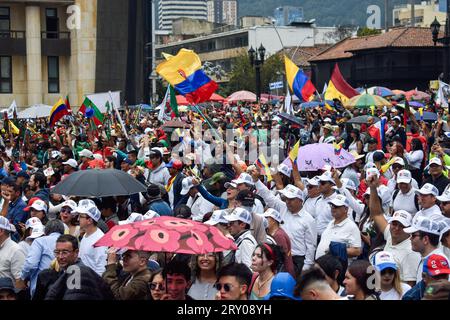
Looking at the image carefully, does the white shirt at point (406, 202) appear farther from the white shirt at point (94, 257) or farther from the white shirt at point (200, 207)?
the white shirt at point (94, 257)

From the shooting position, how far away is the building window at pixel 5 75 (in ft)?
172

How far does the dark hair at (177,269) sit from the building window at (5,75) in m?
47.8

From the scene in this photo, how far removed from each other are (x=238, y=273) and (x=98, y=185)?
164 inches

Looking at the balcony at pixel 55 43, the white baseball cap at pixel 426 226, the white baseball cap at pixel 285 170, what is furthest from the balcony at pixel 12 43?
the white baseball cap at pixel 426 226

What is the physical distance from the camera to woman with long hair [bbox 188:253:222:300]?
22.2 ft

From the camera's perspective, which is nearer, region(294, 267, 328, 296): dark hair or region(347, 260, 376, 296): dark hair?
region(294, 267, 328, 296): dark hair

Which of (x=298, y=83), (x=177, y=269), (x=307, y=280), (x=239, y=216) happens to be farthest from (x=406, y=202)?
(x=298, y=83)

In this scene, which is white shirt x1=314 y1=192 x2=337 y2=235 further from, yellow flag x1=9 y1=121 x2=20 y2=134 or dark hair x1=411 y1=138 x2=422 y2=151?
yellow flag x1=9 y1=121 x2=20 y2=134

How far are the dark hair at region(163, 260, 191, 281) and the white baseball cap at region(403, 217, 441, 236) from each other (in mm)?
2043

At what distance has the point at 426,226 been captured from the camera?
737 centimetres

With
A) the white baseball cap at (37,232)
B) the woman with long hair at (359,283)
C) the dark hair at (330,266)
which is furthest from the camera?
the white baseball cap at (37,232)

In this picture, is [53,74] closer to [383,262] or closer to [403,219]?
[403,219]

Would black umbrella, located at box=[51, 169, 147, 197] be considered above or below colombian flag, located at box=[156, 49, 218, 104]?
below

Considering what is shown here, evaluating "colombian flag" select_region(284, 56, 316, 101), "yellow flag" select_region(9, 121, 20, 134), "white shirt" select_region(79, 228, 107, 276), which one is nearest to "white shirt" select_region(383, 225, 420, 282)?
"white shirt" select_region(79, 228, 107, 276)
